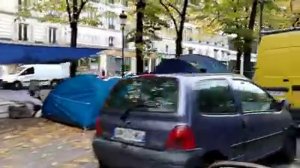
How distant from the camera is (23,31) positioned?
4666cm

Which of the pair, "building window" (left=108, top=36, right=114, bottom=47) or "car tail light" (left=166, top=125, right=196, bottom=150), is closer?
"car tail light" (left=166, top=125, right=196, bottom=150)

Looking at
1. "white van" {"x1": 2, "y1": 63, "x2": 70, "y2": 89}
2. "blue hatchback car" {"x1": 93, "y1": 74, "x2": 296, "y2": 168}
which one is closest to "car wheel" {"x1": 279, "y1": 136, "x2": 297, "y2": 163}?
"blue hatchback car" {"x1": 93, "y1": 74, "x2": 296, "y2": 168}

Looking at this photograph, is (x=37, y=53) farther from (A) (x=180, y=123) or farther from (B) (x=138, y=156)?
(A) (x=180, y=123)

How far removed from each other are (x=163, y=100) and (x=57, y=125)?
278 inches

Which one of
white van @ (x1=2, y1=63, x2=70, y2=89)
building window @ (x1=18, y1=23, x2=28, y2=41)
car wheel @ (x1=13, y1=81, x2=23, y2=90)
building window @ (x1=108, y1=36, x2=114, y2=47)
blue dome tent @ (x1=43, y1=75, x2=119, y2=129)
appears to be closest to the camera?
blue dome tent @ (x1=43, y1=75, x2=119, y2=129)

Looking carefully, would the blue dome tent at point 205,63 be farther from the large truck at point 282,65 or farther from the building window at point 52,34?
the building window at point 52,34

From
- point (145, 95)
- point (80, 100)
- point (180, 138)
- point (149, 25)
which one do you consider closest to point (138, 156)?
point (180, 138)

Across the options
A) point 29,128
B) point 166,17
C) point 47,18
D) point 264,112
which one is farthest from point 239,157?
point 47,18

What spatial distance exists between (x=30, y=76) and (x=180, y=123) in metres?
32.2

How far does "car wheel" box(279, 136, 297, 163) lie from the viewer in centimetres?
786

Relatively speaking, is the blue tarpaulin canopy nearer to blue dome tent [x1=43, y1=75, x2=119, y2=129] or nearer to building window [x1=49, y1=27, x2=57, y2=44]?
blue dome tent [x1=43, y1=75, x2=119, y2=129]

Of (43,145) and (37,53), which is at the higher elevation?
(37,53)

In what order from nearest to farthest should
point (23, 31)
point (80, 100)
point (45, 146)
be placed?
point (45, 146) → point (80, 100) → point (23, 31)

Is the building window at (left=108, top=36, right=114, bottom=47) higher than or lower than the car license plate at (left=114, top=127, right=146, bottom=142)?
higher
